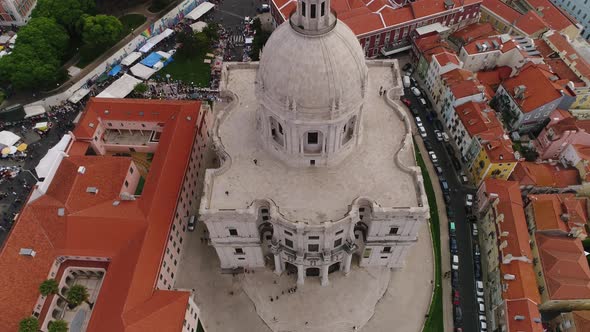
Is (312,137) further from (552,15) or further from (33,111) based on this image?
(552,15)

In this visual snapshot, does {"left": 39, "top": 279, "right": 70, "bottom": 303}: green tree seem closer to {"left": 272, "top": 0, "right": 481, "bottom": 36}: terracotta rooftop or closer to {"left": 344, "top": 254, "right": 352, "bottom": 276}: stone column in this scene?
{"left": 344, "top": 254, "right": 352, "bottom": 276}: stone column

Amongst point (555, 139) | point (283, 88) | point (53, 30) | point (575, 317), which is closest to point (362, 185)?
point (283, 88)

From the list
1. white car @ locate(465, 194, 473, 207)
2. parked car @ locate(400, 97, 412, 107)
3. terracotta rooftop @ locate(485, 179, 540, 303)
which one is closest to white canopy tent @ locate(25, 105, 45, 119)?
parked car @ locate(400, 97, 412, 107)

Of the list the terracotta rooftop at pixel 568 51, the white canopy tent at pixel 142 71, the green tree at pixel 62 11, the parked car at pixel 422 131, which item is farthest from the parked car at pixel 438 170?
the green tree at pixel 62 11

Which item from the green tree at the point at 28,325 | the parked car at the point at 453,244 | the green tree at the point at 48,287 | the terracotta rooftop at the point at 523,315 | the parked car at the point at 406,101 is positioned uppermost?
the parked car at the point at 406,101

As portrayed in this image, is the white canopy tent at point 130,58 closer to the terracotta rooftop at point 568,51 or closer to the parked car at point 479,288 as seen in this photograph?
the parked car at point 479,288

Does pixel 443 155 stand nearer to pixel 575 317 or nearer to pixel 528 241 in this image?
pixel 528 241
